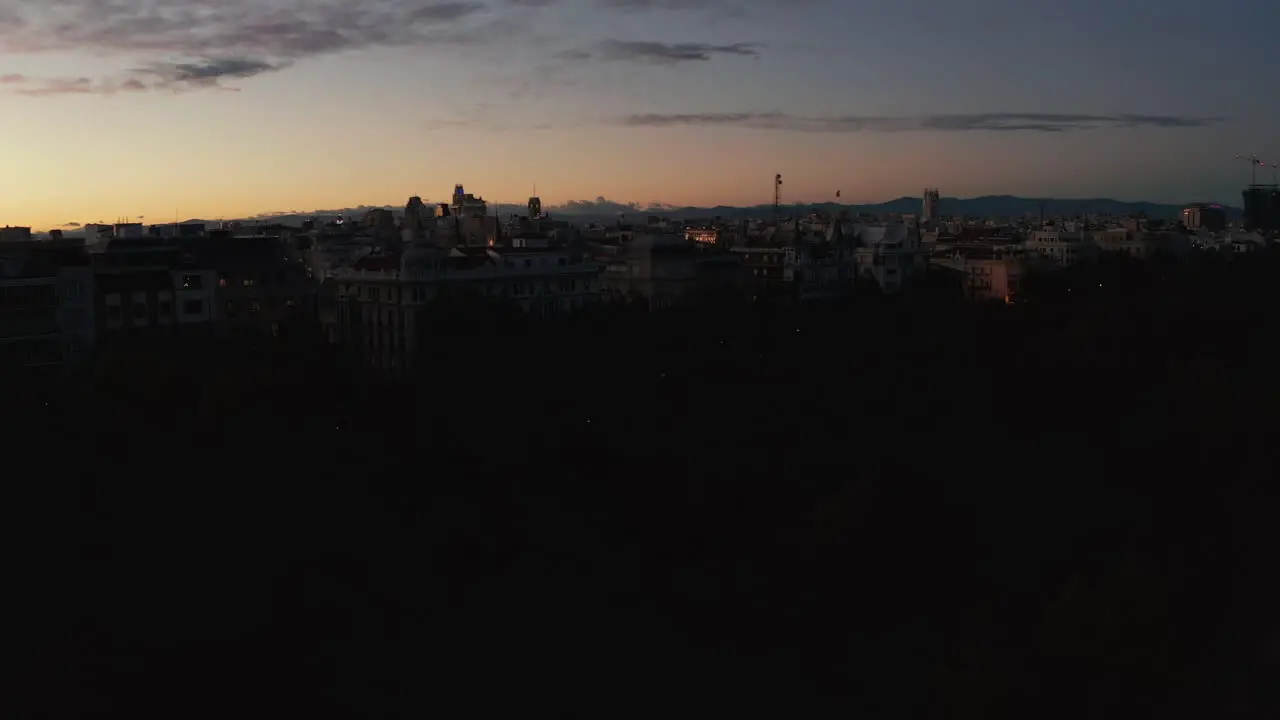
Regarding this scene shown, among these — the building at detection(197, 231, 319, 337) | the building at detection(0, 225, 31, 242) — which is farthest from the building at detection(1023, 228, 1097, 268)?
the building at detection(0, 225, 31, 242)

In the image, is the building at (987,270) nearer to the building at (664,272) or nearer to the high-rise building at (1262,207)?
the building at (664,272)

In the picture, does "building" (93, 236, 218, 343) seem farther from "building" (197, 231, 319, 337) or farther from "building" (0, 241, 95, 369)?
"building" (197, 231, 319, 337)

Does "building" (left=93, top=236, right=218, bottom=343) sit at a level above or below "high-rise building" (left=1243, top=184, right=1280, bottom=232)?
below

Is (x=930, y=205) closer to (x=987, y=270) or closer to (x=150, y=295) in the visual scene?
(x=987, y=270)

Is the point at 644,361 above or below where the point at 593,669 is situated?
above

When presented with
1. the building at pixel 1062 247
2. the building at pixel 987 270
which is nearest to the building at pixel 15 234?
the building at pixel 987 270

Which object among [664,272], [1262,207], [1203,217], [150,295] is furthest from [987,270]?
[1203,217]

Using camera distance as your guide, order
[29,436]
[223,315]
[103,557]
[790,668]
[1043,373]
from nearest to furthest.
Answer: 1. [790,668]
2. [103,557]
3. [29,436]
4. [1043,373]
5. [223,315]

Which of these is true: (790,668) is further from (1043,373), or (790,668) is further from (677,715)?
(1043,373)

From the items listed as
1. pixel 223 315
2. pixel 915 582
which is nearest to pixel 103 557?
pixel 915 582
